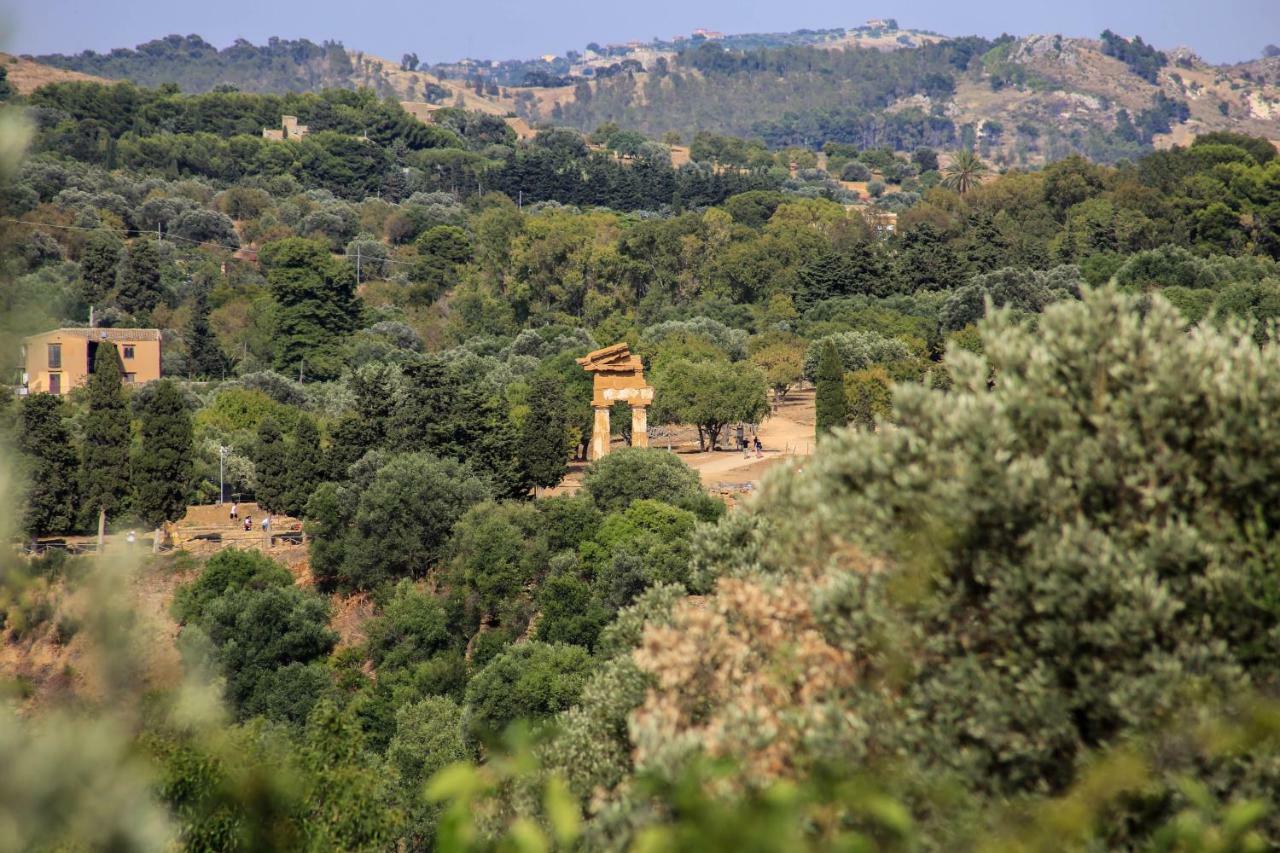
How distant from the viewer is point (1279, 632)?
7898 millimetres

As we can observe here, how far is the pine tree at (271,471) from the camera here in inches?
1415

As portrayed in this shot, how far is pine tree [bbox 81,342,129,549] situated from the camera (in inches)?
1336

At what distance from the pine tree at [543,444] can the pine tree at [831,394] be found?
612cm

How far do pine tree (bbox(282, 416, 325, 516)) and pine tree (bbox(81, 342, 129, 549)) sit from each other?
3.31m

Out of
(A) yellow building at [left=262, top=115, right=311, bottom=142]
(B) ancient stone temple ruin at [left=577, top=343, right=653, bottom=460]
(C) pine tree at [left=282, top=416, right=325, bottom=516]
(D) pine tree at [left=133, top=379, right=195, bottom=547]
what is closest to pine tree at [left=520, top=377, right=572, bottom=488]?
(B) ancient stone temple ruin at [left=577, top=343, right=653, bottom=460]

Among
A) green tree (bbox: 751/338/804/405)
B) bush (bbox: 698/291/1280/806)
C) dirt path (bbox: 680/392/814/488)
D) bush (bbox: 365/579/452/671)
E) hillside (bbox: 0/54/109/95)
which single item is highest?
hillside (bbox: 0/54/109/95)

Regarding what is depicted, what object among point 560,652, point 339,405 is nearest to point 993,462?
point 560,652

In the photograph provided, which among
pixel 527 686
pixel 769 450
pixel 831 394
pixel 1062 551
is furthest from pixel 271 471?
pixel 1062 551

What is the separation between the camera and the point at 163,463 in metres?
34.2

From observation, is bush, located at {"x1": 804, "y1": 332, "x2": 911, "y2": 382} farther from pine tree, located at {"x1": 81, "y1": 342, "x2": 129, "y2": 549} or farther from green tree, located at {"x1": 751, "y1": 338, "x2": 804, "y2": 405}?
pine tree, located at {"x1": 81, "y1": 342, "x2": 129, "y2": 549}

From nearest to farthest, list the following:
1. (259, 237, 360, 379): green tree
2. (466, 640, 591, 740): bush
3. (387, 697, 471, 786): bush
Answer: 1. (387, 697, 471, 786): bush
2. (466, 640, 591, 740): bush
3. (259, 237, 360, 379): green tree

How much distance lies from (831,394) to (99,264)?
3370 cm

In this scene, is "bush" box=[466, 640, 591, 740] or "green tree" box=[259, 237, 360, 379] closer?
"bush" box=[466, 640, 591, 740]

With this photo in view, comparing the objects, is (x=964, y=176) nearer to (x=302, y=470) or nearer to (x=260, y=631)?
(x=302, y=470)
